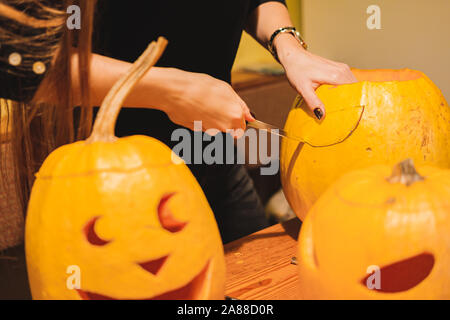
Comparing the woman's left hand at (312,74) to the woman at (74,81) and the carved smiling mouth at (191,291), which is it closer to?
the woman at (74,81)

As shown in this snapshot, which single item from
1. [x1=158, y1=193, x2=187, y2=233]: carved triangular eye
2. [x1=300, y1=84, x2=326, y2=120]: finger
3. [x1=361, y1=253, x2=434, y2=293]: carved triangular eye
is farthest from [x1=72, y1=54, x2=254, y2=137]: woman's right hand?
[x1=361, y1=253, x2=434, y2=293]: carved triangular eye

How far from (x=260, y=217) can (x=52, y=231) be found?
28.1 inches

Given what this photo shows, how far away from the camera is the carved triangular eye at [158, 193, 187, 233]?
0.55 m

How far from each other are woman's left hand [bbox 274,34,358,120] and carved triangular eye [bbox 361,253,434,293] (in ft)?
1.03

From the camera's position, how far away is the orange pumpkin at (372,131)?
29.5 inches

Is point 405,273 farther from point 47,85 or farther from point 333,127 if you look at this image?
point 47,85

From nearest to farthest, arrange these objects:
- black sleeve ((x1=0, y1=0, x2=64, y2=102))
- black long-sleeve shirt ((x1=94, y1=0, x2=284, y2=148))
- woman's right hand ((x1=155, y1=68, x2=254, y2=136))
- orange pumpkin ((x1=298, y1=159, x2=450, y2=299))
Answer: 1. orange pumpkin ((x1=298, y1=159, x2=450, y2=299))
2. black sleeve ((x1=0, y1=0, x2=64, y2=102))
3. woman's right hand ((x1=155, y1=68, x2=254, y2=136))
4. black long-sleeve shirt ((x1=94, y1=0, x2=284, y2=148))

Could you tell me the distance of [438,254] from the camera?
1.68ft

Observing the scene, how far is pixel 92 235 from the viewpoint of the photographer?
1.79 ft

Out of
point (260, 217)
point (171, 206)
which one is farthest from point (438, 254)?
point (260, 217)

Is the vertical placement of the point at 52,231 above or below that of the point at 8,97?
below

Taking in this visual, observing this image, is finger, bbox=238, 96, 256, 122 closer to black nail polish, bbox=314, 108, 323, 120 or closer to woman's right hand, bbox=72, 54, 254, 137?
woman's right hand, bbox=72, 54, 254, 137

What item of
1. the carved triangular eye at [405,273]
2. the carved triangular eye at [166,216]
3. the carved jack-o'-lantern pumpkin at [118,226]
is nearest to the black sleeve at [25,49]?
the carved jack-o'-lantern pumpkin at [118,226]
